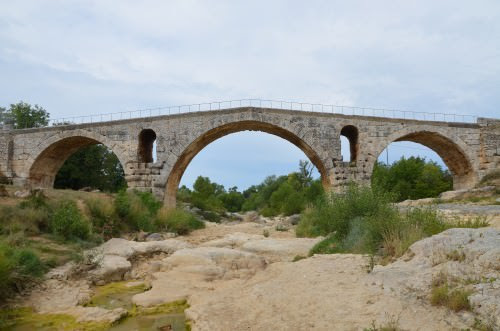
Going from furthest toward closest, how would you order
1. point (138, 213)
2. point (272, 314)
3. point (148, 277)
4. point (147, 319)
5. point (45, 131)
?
1. point (45, 131)
2. point (138, 213)
3. point (148, 277)
4. point (147, 319)
5. point (272, 314)

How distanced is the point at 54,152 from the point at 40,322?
1840cm

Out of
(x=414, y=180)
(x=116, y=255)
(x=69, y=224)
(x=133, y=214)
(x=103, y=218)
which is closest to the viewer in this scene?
(x=116, y=255)

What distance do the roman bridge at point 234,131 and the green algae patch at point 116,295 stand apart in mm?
12216

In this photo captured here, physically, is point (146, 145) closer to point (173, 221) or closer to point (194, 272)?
point (173, 221)

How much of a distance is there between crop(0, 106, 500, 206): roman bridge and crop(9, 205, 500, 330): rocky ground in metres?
11.5

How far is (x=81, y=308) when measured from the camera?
19.0ft

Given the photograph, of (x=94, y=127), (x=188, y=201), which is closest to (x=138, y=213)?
A: (x=94, y=127)

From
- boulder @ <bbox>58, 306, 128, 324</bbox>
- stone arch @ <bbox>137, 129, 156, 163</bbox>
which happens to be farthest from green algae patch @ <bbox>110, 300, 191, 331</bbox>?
stone arch @ <bbox>137, 129, 156, 163</bbox>

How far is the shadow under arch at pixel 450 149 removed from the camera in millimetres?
20562

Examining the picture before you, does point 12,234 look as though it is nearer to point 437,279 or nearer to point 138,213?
point 138,213

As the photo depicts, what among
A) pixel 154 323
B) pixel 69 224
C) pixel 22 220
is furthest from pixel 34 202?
pixel 154 323

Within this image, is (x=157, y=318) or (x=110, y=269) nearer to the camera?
(x=157, y=318)

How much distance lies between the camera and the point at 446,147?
21.7 m

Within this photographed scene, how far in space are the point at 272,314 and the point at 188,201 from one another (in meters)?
30.9
